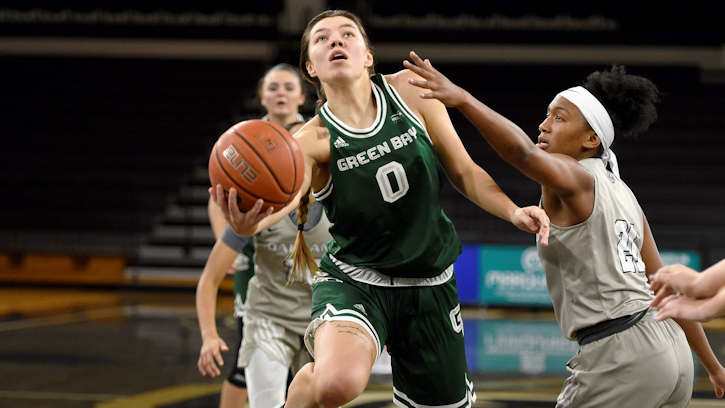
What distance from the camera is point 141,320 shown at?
899 centimetres

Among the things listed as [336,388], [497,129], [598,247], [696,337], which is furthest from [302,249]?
[696,337]

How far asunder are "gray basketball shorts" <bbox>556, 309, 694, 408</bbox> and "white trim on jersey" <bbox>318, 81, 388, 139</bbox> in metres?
1.05

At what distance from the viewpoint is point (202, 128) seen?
14219 millimetres

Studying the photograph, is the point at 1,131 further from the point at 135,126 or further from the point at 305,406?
the point at 305,406

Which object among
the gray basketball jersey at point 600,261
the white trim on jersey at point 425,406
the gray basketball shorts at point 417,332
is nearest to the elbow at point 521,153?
the gray basketball jersey at point 600,261

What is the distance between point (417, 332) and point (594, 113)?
3.24ft

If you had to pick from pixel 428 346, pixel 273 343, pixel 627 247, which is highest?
pixel 627 247

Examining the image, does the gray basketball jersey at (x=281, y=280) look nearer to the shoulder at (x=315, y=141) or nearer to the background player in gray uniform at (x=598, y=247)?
the shoulder at (x=315, y=141)

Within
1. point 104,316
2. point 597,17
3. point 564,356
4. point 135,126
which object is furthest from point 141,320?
point 597,17

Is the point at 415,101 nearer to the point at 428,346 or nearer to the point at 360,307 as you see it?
the point at 360,307

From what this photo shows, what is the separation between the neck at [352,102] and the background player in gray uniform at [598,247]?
480 mm

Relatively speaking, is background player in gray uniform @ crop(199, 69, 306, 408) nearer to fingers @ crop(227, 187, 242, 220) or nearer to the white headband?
fingers @ crop(227, 187, 242, 220)

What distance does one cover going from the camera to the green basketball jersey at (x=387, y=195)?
2883 millimetres

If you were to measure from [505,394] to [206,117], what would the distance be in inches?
401
